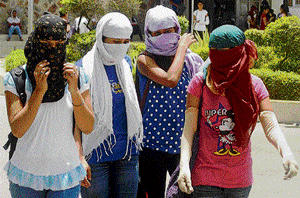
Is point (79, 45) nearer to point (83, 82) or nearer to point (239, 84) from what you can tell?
point (83, 82)

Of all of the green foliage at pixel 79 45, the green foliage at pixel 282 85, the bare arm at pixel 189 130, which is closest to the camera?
the bare arm at pixel 189 130

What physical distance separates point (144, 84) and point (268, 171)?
127 inches

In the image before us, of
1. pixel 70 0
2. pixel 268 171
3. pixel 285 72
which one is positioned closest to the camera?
pixel 268 171

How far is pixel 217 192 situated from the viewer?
329cm

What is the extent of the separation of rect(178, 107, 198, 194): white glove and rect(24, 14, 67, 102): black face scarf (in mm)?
754

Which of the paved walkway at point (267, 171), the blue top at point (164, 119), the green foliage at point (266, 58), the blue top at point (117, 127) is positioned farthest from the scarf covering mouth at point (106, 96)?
the green foliage at point (266, 58)

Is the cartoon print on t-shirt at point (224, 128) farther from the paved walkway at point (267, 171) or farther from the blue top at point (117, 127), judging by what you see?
the paved walkway at point (267, 171)

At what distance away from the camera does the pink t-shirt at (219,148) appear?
3.25m

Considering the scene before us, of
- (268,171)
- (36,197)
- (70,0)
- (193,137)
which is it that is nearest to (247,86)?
(193,137)

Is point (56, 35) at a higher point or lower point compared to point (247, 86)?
higher

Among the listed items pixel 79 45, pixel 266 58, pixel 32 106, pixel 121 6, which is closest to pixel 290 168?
pixel 32 106

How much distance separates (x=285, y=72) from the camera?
10617 mm

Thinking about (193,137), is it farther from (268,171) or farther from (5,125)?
(5,125)

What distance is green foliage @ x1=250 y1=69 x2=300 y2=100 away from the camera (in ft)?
33.6
